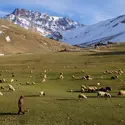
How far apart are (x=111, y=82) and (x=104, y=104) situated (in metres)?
18.9

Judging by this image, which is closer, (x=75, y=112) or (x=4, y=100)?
(x=75, y=112)

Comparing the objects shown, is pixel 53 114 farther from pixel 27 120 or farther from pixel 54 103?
pixel 54 103

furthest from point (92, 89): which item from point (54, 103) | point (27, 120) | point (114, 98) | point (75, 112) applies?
point (27, 120)

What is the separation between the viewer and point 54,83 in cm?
5409

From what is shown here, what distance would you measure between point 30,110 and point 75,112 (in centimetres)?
378

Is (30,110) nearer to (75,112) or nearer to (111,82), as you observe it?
(75,112)

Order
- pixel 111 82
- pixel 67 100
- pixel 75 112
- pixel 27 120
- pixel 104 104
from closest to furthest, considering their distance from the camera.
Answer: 1. pixel 27 120
2. pixel 75 112
3. pixel 104 104
4. pixel 67 100
5. pixel 111 82

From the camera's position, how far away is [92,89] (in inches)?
1700

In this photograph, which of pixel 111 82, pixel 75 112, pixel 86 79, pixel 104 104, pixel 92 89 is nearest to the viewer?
pixel 75 112

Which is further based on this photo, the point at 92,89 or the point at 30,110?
the point at 92,89

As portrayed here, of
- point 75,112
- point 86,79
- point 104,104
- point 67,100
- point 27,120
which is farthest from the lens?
point 86,79

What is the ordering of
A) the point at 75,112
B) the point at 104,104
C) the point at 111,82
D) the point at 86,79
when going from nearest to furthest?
the point at 75,112, the point at 104,104, the point at 111,82, the point at 86,79

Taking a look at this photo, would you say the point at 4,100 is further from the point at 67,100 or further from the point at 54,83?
the point at 54,83

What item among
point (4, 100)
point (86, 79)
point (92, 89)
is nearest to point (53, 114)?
point (4, 100)
